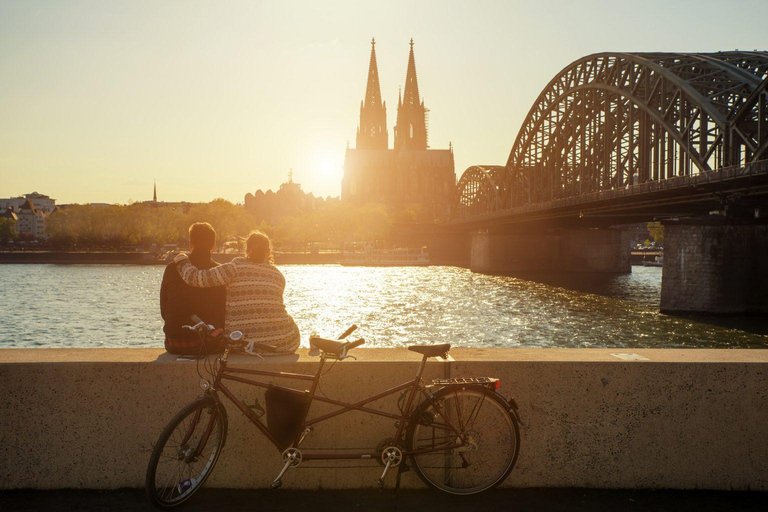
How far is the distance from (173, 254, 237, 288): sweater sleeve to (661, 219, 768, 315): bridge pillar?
40916 mm

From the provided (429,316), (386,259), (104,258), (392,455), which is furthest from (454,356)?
(104,258)

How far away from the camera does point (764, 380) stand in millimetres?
6082

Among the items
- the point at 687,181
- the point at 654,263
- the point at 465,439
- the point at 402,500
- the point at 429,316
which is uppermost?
the point at 687,181

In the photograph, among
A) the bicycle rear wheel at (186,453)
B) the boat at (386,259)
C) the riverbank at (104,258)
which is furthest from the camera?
the riverbank at (104,258)

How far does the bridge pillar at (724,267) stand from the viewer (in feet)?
139

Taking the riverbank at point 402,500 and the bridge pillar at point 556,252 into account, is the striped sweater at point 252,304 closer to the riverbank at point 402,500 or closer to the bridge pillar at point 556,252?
the riverbank at point 402,500

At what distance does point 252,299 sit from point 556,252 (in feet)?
A: 315

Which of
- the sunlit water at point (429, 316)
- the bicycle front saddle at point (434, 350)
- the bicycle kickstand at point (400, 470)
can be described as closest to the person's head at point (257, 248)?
the bicycle front saddle at point (434, 350)

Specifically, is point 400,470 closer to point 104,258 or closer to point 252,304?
point 252,304

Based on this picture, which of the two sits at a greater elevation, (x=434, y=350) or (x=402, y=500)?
(x=434, y=350)

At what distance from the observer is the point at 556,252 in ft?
327

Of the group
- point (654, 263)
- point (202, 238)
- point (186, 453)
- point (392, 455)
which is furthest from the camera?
point (654, 263)

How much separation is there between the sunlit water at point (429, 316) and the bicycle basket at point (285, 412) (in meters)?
27.5

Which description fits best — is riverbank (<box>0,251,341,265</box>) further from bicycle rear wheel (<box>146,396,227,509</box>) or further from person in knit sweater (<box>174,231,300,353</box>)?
bicycle rear wheel (<box>146,396,227,509</box>)
